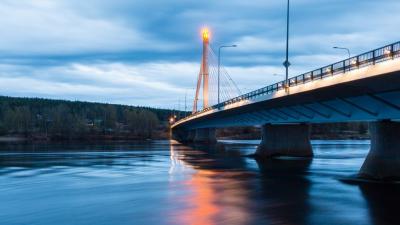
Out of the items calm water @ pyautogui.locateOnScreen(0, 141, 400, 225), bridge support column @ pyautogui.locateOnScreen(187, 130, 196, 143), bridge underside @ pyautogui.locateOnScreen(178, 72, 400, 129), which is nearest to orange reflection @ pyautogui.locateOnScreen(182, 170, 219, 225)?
calm water @ pyautogui.locateOnScreen(0, 141, 400, 225)

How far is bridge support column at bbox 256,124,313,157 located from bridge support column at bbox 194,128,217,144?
76101 millimetres

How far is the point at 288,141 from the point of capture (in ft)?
232

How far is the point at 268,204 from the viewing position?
28.6 metres

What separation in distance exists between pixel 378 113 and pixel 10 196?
25825 mm

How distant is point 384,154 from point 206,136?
114406mm

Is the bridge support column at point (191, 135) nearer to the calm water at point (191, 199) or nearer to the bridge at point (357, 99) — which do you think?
the bridge at point (357, 99)

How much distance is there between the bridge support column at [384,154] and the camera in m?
37.3

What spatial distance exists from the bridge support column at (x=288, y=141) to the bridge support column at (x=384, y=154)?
28.9 metres

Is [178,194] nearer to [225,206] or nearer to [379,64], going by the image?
[225,206]

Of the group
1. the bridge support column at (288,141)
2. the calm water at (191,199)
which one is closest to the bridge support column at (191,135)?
the bridge support column at (288,141)

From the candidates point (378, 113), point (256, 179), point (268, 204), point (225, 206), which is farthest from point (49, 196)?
point (378, 113)

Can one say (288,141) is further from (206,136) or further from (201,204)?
(206,136)

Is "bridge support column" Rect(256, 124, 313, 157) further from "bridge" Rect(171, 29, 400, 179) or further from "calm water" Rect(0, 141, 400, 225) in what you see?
"calm water" Rect(0, 141, 400, 225)

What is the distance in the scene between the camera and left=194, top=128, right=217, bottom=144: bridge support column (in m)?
149
